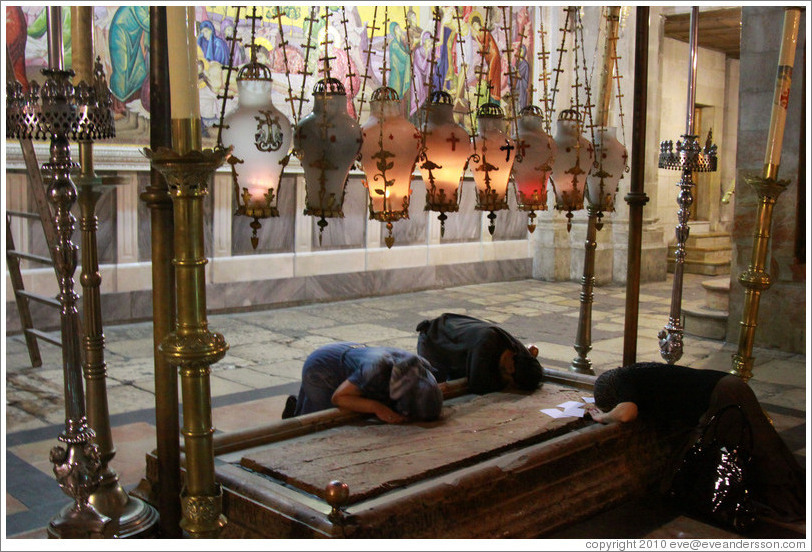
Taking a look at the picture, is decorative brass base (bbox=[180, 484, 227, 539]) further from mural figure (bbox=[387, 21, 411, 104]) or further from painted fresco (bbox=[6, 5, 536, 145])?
mural figure (bbox=[387, 21, 411, 104])

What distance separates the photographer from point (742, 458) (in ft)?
11.9

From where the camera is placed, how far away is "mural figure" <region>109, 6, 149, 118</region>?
7.63 meters

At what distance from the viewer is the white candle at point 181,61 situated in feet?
5.38

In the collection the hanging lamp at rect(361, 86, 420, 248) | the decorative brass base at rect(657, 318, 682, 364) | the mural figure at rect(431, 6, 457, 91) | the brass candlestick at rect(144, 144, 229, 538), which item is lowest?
the decorative brass base at rect(657, 318, 682, 364)

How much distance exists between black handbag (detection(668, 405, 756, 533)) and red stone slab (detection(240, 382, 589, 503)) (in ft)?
1.73

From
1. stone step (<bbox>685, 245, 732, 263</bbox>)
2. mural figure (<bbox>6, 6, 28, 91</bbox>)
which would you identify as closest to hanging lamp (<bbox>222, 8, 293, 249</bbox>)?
mural figure (<bbox>6, 6, 28, 91</bbox>)

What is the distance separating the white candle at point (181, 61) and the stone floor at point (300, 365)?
1.89 metres

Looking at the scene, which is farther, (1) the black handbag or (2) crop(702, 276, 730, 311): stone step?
(2) crop(702, 276, 730, 311): stone step

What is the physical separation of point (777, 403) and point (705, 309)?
259 cm

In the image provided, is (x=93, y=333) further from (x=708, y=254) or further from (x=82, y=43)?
(x=708, y=254)

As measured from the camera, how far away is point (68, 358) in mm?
2471

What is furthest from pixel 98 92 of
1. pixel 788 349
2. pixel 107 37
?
pixel 788 349

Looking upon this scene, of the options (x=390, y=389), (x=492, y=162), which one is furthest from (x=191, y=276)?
(x=390, y=389)

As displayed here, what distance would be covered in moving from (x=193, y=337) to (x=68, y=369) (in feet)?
3.31
